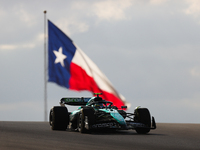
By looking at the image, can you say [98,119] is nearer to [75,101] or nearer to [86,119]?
[86,119]

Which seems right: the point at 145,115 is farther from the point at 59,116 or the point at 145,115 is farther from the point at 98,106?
the point at 59,116

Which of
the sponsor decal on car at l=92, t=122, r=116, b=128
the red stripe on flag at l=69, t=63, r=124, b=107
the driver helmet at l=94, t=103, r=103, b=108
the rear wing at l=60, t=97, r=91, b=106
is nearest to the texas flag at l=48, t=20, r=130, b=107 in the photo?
the red stripe on flag at l=69, t=63, r=124, b=107

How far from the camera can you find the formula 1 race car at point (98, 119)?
49.4 ft

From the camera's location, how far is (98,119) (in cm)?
1608

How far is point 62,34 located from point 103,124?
1309cm

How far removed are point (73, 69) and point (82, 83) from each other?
1.24 meters

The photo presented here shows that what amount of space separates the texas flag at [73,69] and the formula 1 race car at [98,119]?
687cm

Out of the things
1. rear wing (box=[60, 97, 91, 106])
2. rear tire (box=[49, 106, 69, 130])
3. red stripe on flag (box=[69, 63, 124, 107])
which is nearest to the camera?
rear tire (box=[49, 106, 69, 130])

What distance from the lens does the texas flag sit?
25.0 m

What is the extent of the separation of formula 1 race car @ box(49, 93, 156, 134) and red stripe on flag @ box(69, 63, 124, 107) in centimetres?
690

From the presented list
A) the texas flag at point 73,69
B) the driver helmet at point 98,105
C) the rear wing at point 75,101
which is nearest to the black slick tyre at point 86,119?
the driver helmet at point 98,105

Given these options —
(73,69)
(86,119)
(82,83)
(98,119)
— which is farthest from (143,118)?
(73,69)

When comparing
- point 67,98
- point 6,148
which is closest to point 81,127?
point 67,98

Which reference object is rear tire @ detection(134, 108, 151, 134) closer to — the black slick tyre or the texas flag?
the black slick tyre
